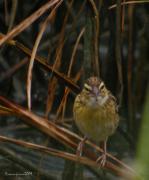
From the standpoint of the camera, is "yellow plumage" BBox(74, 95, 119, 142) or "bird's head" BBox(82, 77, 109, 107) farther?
"yellow plumage" BBox(74, 95, 119, 142)

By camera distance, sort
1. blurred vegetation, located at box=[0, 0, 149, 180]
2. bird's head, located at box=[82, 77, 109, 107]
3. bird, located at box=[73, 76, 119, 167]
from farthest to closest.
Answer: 1. blurred vegetation, located at box=[0, 0, 149, 180]
2. bird, located at box=[73, 76, 119, 167]
3. bird's head, located at box=[82, 77, 109, 107]

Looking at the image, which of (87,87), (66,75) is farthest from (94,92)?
(66,75)

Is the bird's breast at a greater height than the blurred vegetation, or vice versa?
the blurred vegetation

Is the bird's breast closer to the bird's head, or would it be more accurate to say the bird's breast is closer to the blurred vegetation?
the bird's head

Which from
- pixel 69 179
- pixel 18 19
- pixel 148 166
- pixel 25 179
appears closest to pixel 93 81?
pixel 69 179

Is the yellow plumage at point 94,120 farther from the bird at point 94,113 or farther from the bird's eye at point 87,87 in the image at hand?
the bird's eye at point 87,87

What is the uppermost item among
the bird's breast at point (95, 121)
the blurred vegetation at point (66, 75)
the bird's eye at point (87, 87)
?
the blurred vegetation at point (66, 75)

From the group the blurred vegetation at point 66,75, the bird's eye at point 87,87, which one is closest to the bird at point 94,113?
the bird's eye at point 87,87

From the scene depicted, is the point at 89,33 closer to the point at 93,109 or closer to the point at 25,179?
the point at 93,109

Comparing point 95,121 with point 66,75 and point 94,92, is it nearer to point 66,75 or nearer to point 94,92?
point 94,92

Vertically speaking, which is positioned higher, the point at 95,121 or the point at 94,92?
the point at 94,92


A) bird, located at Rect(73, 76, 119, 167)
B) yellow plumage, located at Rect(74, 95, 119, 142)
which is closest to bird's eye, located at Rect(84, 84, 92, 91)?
bird, located at Rect(73, 76, 119, 167)
